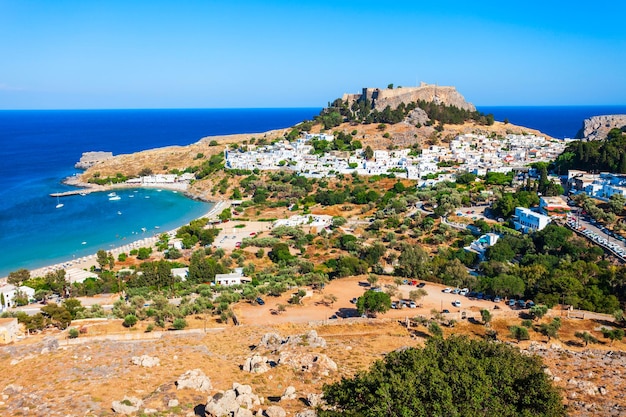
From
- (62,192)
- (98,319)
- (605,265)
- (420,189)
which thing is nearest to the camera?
(98,319)

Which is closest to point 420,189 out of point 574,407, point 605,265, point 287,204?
point 287,204

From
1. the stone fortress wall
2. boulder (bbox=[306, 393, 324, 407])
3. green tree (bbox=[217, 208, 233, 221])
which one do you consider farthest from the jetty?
boulder (bbox=[306, 393, 324, 407])

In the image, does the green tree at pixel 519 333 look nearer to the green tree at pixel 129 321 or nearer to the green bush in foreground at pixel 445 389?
the green bush in foreground at pixel 445 389

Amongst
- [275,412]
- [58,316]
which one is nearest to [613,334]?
[275,412]

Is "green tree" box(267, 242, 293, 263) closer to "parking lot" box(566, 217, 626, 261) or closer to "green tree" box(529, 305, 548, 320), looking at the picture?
"green tree" box(529, 305, 548, 320)

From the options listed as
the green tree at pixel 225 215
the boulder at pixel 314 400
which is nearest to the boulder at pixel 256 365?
the boulder at pixel 314 400

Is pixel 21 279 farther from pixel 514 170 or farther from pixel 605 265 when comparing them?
pixel 514 170
